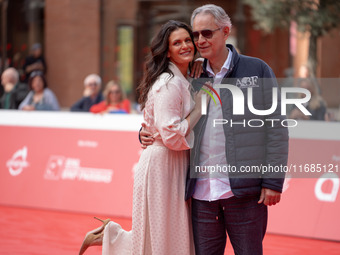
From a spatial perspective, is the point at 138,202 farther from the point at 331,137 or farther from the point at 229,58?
the point at 331,137

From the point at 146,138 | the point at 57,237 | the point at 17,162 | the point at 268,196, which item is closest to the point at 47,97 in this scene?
the point at 17,162

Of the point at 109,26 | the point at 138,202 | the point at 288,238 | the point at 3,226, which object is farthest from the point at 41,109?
the point at 109,26

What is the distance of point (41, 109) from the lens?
32.4 ft

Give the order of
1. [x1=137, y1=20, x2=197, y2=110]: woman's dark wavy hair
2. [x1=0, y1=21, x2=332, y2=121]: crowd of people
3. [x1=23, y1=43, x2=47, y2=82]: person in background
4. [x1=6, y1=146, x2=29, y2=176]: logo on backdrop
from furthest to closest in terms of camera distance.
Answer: [x1=23, y1=43, x2=47, y2=82]: person in background → [x1=0, y1=21, x2=332, y2=121]: crowd of people → [x1=6, y1=146, x2=29, y2=176]: logo on backdrop → [x1=137, y1=20, x2=197, y2=110]: woman's dark wavy hair

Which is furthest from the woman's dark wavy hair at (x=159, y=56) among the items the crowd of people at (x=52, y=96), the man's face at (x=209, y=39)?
the crowd of people at (x=52, y=96)

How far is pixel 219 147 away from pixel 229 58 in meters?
0.57

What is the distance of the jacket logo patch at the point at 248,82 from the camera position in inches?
144

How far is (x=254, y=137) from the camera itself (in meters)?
3.65

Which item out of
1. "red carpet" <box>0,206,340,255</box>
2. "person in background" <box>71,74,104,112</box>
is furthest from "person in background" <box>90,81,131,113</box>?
"red carpet" <box>0,206,340,255</box>

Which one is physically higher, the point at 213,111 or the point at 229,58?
the point at 229,58

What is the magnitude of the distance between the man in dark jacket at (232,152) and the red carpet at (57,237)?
2.52 metres

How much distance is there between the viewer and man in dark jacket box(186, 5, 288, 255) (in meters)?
3.63

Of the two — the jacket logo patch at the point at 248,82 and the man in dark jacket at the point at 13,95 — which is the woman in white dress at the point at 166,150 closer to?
the jacket logo patch at the point at 248,82

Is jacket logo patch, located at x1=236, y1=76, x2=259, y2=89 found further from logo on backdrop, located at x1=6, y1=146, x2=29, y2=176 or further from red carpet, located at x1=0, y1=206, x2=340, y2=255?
logo on backdrop, located at x1=6, y1=146, x2=29, y2=176
